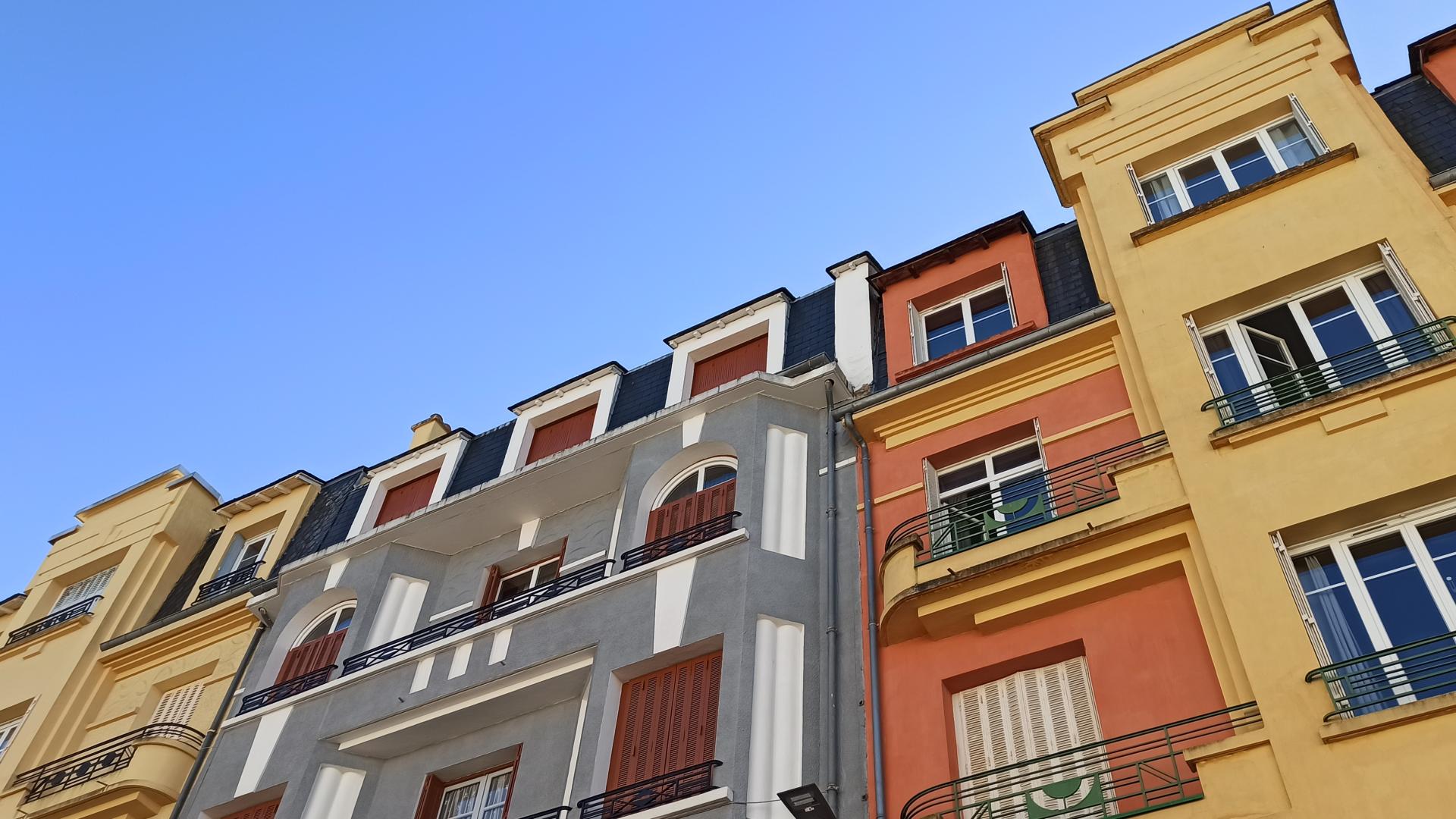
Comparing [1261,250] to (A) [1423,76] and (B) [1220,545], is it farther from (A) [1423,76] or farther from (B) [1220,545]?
(A) [1423,76]

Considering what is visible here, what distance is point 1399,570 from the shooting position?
10625mm

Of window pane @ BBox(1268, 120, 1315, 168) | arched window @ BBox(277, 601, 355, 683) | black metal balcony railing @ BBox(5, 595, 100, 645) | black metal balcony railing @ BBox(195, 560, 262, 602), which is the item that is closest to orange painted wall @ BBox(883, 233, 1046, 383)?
window pane @ BBox(1268, 120, 1315, 168)

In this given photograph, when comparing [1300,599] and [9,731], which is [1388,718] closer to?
[1300,599]

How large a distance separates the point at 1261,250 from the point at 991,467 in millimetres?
Answer: 4009

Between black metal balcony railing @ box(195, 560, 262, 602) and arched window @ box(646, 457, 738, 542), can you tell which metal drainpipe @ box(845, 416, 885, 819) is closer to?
arched window @ box(646, 457, 738, 542)

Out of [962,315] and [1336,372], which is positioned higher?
[962,315]

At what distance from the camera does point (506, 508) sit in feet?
62.0

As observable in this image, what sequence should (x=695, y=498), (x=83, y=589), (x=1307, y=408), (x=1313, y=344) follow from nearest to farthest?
(x=1307, y=408) < (x=1313, y=344) < (x=695, y=498) < (x=83, y=589)

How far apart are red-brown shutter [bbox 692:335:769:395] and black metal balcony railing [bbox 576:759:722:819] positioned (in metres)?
7.58

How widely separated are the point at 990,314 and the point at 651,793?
8592 mm

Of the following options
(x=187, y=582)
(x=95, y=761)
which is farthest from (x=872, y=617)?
(x=187, y=582)

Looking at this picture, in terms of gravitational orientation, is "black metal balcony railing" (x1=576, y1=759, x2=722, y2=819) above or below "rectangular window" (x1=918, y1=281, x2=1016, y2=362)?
below

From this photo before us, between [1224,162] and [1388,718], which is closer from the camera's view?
[1388,718]

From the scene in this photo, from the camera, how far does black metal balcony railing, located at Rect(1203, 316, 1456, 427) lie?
11922 millimetres
